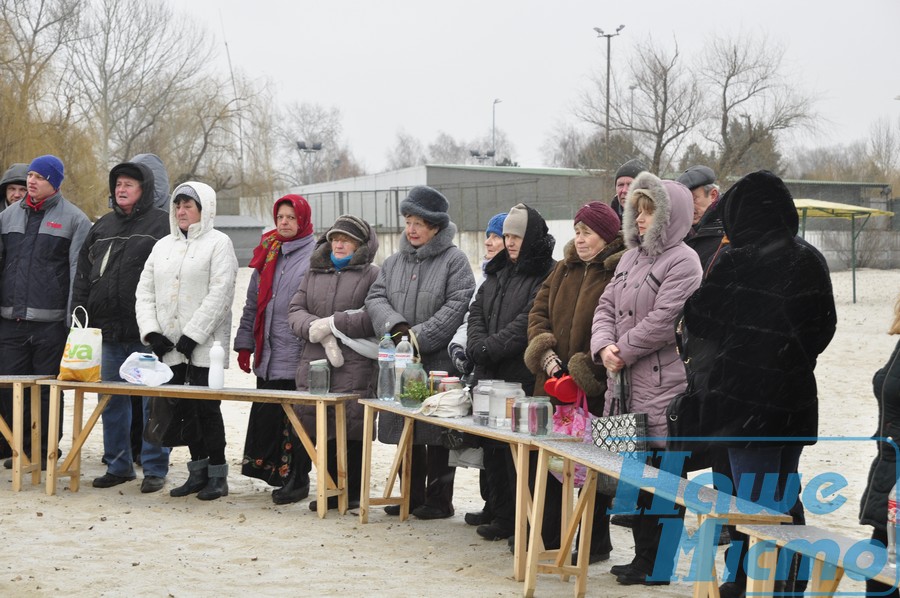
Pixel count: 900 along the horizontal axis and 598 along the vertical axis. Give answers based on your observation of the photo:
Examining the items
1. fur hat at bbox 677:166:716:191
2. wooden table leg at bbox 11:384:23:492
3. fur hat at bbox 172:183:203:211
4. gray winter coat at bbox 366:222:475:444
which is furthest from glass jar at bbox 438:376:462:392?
wooden table leg at bbox 11:384:23:492

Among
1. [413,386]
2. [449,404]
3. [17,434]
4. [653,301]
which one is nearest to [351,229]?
[413,386]

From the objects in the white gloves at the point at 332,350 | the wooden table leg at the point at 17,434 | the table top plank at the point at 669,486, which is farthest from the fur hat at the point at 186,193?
the table top plank at the point at 669,486

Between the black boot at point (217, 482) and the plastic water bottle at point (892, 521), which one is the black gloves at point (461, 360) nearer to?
the black boot at point (217, 482)

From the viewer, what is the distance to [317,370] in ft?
20.2

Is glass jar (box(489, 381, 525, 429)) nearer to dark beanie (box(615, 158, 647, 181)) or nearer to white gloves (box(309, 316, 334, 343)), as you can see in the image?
white gloves (box(309, 316, 334, 343))

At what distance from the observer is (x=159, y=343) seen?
6508mm

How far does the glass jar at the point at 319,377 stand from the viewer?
20.2 feet

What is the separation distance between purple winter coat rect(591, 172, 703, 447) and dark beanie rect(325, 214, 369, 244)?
2.00 m

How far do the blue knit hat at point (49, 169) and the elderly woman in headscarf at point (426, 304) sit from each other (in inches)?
98.7

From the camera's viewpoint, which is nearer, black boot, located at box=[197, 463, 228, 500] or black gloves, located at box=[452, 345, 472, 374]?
black gloves, located at box=[452, 345, 472, 374]

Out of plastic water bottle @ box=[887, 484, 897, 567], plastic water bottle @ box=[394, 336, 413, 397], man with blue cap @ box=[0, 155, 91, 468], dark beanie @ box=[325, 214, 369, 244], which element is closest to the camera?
plastic water bottle @ box=[887, 484, 897, 567]

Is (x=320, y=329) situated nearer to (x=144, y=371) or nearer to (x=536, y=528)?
(x=144, y=371)

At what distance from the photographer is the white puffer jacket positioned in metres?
6.50

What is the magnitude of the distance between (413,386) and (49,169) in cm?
321
